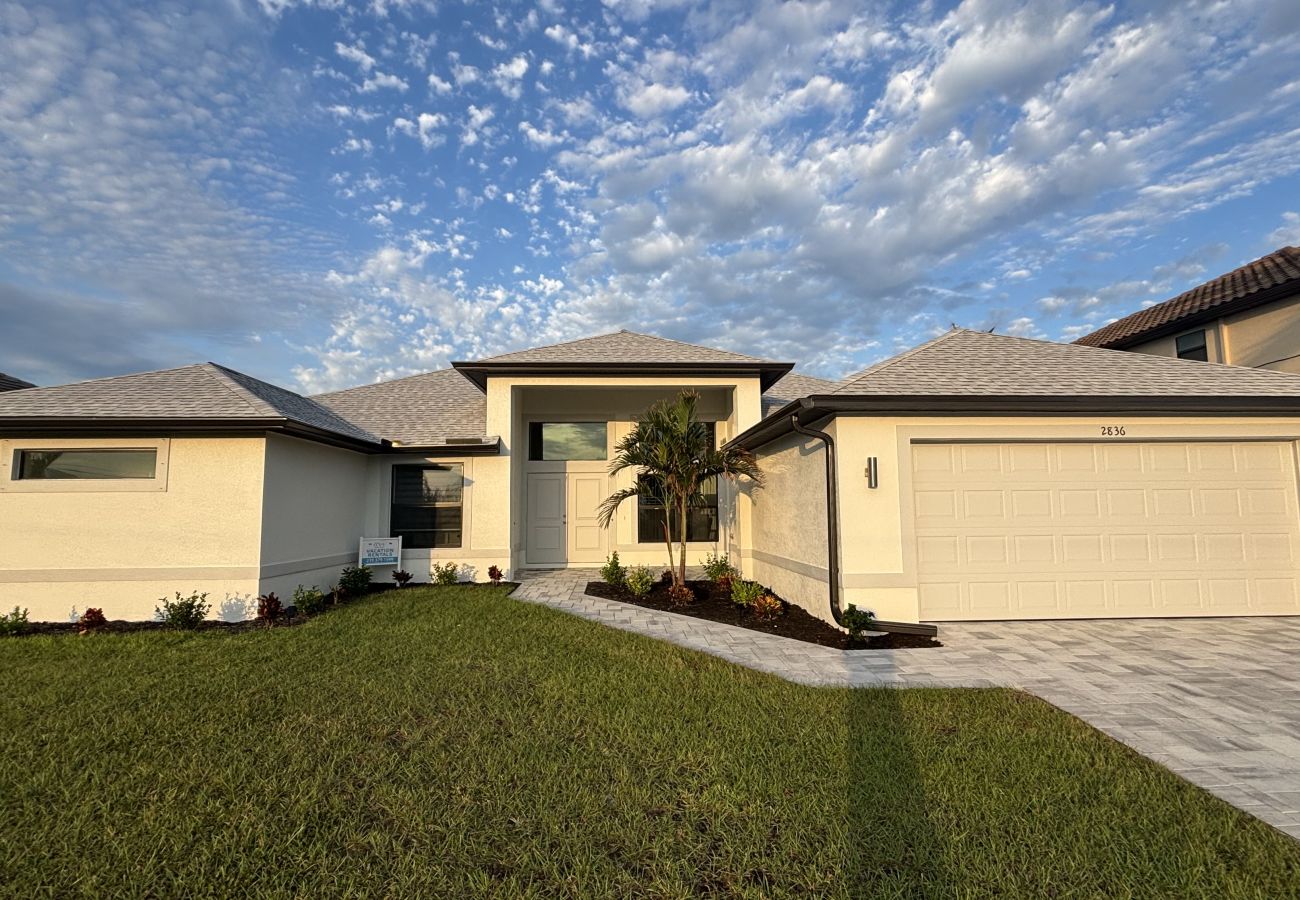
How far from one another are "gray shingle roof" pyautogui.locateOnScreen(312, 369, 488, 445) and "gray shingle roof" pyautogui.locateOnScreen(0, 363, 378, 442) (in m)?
2.04

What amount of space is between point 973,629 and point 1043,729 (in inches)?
122

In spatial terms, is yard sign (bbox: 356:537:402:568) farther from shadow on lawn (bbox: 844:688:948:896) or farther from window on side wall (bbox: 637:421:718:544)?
shadow on lawn (bbox: 844:688:948:896)

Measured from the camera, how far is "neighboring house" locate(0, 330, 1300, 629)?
22.6 feet

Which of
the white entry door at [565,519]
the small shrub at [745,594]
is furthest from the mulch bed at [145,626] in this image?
the small shrub at [745,594]

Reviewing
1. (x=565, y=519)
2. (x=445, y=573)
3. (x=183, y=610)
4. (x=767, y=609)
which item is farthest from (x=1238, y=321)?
(x=183, y=610)

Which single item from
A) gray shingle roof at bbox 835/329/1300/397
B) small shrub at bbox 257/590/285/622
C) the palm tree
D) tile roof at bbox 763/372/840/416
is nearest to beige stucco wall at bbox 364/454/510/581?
small shrub at bbox 257/590/285/622

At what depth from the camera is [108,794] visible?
9.96 ft

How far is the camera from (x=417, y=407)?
1294 cm

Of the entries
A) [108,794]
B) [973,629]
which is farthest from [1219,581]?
Answer: [108,794]

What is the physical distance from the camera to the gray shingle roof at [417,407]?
11.6 metres

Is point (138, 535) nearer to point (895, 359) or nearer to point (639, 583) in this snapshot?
point (639, 583)

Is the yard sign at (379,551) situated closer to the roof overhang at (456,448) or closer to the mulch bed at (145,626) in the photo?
the roof overhang at (456,448)

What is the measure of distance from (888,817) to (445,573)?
9.62 meters

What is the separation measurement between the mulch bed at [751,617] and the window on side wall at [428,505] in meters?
3.33
